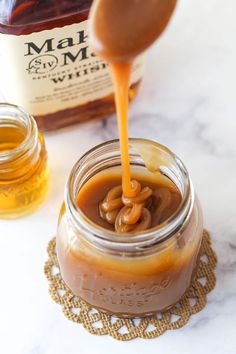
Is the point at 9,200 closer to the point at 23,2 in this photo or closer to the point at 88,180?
the point at 88,180

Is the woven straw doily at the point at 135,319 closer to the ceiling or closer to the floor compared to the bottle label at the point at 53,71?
closer to the floor

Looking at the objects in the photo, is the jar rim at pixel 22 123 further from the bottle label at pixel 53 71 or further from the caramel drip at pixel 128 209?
the caramel drip at pixel 128 209

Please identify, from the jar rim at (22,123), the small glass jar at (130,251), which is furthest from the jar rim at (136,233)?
the jar rim at (22,123)

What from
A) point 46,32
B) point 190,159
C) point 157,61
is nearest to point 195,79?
point 157,61

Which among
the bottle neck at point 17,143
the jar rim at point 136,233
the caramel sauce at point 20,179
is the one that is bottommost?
the caramel sauce at point 20,179

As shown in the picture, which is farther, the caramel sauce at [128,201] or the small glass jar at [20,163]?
the small glass jar at [20,163]

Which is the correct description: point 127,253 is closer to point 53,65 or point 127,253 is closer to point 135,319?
point 135,319

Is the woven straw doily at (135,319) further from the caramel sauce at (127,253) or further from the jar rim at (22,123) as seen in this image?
the jar rim at (22,123)

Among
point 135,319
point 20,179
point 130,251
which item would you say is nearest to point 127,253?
point 130,251
